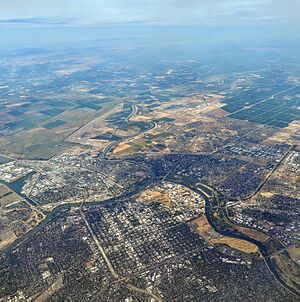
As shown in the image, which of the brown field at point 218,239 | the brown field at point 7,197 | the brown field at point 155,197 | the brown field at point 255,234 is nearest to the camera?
the brown field at point 218,239

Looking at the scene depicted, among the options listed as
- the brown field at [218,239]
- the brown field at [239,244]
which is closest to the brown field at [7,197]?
the brown field at [218,239]

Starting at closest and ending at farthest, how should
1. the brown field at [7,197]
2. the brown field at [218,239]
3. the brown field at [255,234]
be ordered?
the brown field at [218,239] → the brown field at [255,234] → the brown field at [7,197]

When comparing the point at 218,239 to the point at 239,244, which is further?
the point at 218,239

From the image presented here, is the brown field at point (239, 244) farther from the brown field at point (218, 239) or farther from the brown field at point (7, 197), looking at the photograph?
the brown field at point (7, 197)

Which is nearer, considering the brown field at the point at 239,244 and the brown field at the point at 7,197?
the brown field at the point at 239,244

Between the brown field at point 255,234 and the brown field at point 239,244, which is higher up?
the brown field at point 239,244

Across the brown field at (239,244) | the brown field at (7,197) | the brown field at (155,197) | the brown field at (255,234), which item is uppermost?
the brown field at (239,244)

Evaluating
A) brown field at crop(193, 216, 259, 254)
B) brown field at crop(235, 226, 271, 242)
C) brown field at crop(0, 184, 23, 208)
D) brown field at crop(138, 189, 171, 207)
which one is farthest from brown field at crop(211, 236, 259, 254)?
brown field at crop(0, 184, 23, 208)

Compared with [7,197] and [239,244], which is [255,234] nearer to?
[239,244]

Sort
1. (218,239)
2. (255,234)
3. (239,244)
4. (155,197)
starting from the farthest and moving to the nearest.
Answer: (155,197) < (255,234) < (218,239) < (239,244)

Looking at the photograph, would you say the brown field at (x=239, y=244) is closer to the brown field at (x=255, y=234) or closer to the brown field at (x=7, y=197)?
the brown field at (x=255, y=234)

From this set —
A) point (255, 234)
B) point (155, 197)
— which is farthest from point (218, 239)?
point (155, 197)

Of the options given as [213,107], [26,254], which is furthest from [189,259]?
[213,107]
